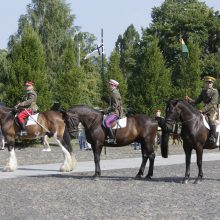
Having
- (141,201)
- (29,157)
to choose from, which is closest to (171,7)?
(29,157)

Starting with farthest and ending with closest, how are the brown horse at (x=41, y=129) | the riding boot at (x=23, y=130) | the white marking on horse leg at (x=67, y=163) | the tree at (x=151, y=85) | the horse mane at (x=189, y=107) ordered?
the tree at (x=151, y=85), the riding boot at (x=23, y=130), the brown horse at (x=41, y=129), the white marking on horse leg at (x=67, y=163), the horse mane at (x=189, y=107)

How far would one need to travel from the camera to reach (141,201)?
12.3 metres

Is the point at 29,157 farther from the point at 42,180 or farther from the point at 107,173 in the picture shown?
the point at 42,180

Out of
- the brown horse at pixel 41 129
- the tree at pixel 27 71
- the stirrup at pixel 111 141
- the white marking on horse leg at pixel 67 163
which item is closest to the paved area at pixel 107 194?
the white marking on horse leg at pixel 67 163

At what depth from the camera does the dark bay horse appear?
1659 centimetres

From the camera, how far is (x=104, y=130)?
16734 millimetres

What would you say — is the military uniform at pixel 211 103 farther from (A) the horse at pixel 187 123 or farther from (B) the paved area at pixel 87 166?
(B) the paved area at pixel 87 166

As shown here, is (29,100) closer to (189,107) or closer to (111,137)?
(111,137)

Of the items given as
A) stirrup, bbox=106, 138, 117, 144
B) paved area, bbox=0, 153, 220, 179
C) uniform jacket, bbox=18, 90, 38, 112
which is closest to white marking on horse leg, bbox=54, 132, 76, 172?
paved area, bbox=0, 153, 220, 179

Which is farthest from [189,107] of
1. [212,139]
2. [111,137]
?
[111,137]

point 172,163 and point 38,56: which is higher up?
point 38,56

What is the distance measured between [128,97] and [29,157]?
59.7 feet

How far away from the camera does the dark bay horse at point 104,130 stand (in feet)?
54.4

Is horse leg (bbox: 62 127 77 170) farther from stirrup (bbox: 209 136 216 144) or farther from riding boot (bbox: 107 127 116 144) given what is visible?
stirrup (bbox: 209 136 216 144)
